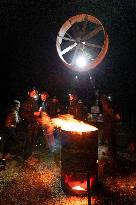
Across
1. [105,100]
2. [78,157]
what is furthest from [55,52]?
[78,157]

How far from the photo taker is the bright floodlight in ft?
40.5

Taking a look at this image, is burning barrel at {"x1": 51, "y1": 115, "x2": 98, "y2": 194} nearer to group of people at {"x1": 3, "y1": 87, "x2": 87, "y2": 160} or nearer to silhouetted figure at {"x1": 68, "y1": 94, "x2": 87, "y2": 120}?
group of people at {"x1": 3, "y1": 87, "x2": 87, "y2": 160}

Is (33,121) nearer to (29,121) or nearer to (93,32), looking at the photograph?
(29,121)

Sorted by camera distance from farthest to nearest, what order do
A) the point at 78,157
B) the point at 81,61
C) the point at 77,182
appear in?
1. the point at 81,61
2. the point at 77,182
3. the point at 78,157

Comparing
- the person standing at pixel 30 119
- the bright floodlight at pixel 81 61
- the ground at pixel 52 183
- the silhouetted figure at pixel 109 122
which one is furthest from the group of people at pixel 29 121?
the bright floodlight at pixel 81 61

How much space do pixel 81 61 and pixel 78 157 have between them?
23.9ft

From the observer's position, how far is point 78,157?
6035 millimetres

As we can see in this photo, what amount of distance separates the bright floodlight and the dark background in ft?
4.16

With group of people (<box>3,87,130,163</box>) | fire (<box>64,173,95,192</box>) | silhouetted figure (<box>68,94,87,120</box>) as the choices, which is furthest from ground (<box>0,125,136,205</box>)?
silhouetted figure (<box>68,94,87,120</box>)

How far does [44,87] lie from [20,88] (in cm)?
274

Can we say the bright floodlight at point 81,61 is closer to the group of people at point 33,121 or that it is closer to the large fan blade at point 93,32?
the large fan blade at point 93,32

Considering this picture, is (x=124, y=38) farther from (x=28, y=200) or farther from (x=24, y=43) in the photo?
(x=28, y=200)

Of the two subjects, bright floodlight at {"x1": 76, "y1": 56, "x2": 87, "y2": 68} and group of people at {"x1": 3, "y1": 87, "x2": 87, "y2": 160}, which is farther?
bright floodlight at {"x1": 76, "y1": 56, "x2": 87, "y2": 68}

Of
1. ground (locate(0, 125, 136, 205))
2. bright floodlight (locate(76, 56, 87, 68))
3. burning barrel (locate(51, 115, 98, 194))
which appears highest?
bright floodlight (locate(76, 56, 87, 68))
